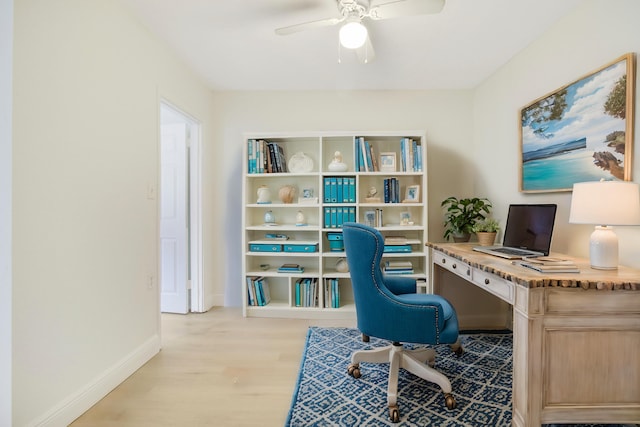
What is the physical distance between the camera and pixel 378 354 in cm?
190

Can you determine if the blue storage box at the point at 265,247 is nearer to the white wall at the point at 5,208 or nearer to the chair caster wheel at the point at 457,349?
the chair caster wheel at the point at 457,349

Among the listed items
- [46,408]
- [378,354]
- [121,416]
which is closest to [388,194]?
[378,354]

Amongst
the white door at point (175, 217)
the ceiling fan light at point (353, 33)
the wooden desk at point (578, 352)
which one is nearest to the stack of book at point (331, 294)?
the white door at point (175, 217)

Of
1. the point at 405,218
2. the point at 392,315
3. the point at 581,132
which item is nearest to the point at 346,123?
the point at 405,218

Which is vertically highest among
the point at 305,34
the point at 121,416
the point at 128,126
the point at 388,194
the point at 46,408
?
the point at 305,34

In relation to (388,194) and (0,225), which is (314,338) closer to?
(388,194)

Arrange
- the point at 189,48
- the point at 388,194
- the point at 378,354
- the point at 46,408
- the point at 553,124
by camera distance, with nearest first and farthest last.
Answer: the point at 46,408 → the point at 378,354 → the point at 553,124 → the point at 189,48 → the point at 388,194

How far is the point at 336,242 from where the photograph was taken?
9.94 ft

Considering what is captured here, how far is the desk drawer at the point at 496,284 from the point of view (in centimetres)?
144

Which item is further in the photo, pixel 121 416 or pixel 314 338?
pixel 314 338

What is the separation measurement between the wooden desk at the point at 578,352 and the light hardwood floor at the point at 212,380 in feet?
3.99

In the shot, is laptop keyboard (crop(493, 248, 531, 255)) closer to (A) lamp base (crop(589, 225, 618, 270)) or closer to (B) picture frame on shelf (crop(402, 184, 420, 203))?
(A) lamp base (crop(589, 225, 618, 270))

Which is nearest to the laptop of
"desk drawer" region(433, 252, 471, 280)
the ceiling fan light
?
"desk drawer" region(433, 252, 471, 280)

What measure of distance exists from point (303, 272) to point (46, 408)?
6.63 feet
